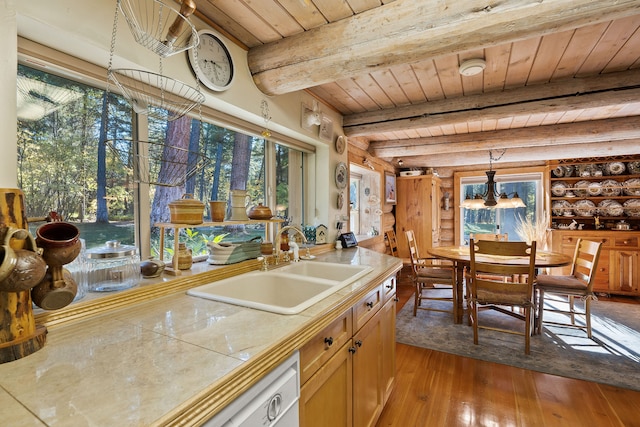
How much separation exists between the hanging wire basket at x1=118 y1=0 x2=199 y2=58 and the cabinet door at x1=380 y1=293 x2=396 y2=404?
167cm

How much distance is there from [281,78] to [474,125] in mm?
2572

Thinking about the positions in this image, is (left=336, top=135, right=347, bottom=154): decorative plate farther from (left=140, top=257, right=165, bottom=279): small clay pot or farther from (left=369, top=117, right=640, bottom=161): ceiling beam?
(left=140, top=257, right=165, bottom=279): small clay pot

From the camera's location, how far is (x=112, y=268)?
116 cm

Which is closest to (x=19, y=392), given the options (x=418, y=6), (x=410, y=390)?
(x=418, y=6)

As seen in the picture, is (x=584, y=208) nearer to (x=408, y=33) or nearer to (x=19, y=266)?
(x=408, y=33)

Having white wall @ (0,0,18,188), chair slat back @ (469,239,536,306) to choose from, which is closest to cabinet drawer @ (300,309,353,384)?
white wall @ (0,0,18,188)

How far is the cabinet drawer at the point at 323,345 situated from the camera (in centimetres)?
98

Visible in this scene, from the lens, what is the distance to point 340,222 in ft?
9.59

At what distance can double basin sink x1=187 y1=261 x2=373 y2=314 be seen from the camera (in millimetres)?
1374

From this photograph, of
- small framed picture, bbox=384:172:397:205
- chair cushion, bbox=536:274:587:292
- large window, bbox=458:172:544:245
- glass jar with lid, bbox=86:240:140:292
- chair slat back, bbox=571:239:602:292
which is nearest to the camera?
glass jar with lid, bbox=86:240:140:292

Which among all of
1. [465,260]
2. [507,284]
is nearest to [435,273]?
[465,260]

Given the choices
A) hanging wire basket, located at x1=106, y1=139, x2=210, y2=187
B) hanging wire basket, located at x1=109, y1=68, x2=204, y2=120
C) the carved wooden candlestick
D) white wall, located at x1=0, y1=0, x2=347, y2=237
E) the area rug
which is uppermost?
white wall, located at x1=0, y1=0, x2=347, y2=237

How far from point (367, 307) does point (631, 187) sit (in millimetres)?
5073

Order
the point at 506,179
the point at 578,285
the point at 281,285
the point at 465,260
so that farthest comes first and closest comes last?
the point at 506,179, the point at 465,260, the point at 578,285, the point at 281,285
